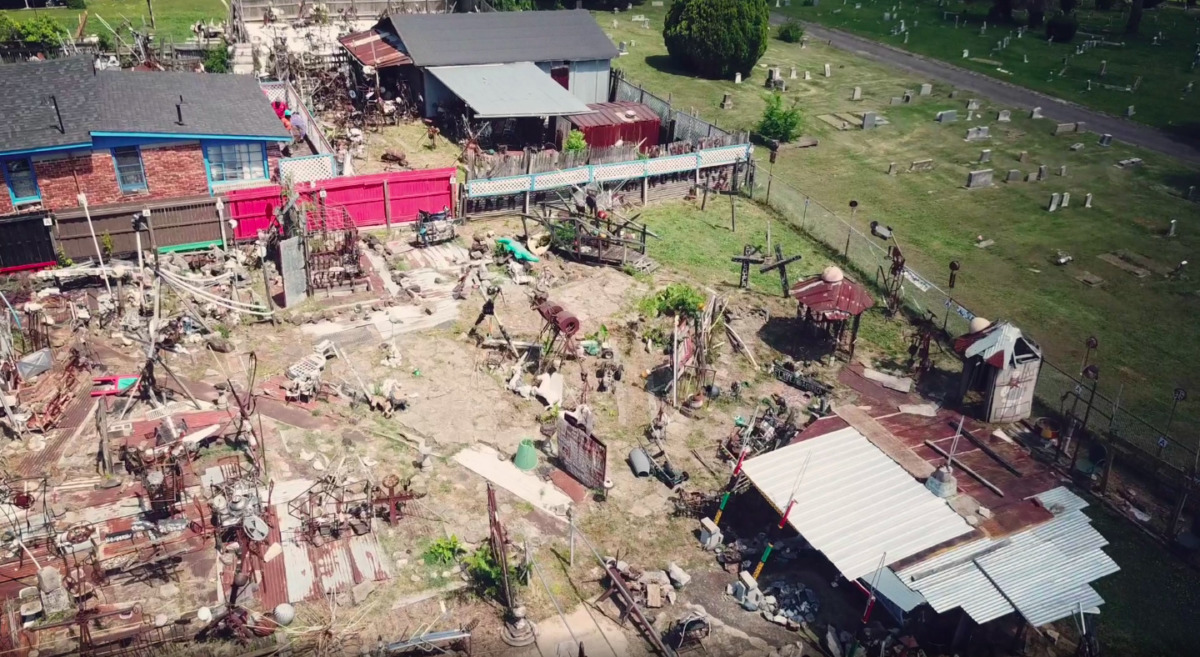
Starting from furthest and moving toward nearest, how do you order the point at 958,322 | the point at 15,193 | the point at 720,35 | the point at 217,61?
the point at 720,35
the point at 217,61
the point at 958,322
the point at 15,193

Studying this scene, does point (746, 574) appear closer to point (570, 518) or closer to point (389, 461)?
point (570, 518)

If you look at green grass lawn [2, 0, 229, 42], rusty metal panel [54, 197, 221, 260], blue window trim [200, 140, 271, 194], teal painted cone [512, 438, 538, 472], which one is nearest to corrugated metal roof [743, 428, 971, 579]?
teal painted cone [512, 438, 538, 472]

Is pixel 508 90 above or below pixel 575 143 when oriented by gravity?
above

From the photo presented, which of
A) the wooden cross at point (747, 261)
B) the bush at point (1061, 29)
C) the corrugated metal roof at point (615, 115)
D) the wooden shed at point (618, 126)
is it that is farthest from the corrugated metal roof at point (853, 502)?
the bush at point (1061, 29)

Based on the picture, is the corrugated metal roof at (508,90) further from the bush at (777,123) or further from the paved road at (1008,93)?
the paved road at (1008,93)

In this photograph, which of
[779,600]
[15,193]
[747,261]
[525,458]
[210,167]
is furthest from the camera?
[210,167]

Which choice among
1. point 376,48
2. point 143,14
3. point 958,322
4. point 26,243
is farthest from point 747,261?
point 143,14

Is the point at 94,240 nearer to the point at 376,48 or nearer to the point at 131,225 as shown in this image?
the point at 131,225
